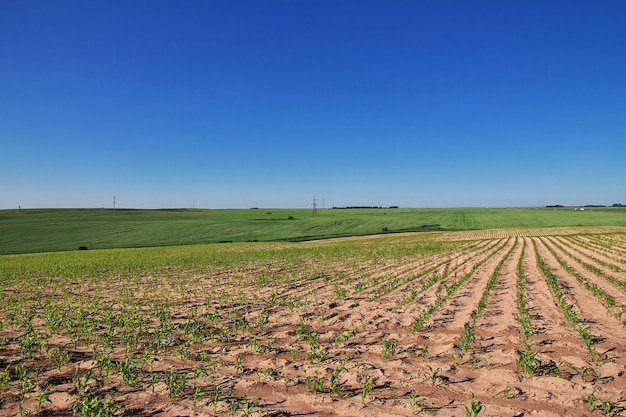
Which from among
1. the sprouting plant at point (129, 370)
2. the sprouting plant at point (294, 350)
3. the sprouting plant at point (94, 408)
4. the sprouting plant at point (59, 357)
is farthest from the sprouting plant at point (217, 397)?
the sprouting plant at point (59, 357)

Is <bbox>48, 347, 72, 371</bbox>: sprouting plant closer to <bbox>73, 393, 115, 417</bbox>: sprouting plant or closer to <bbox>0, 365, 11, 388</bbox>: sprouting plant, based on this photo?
<bbox>0, 365, 11, 388</bbox>: sprouting plant

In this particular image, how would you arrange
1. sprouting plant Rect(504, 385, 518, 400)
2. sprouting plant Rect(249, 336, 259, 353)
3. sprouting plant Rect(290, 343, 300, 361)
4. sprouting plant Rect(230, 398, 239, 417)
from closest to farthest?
sprouting plant Rect(230, 398, 239, 417) → sprouting plant Rect(504, 385, 518, 400) → sprouting plant Rect(290, 343, 300, 361) → sprouting plant Rect(249, 336, 259, 353)

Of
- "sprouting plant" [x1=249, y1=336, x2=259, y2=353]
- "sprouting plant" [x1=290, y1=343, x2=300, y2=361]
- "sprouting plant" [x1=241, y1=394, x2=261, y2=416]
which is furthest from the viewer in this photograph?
"sprouting plant" [x1=249, y1=336, x2=259, y2=353]

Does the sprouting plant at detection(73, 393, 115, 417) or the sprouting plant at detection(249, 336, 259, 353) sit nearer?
the sprouting plant at detection(73, 393, 115, 417)

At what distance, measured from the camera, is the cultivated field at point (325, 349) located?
572 cm

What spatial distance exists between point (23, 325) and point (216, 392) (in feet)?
28.1

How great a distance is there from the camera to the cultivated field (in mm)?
5719

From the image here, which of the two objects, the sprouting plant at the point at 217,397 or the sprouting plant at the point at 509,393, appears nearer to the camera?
the sprouting plant at the point at 217,397

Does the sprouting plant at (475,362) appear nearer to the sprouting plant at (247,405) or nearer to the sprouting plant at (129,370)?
the sprouting plant at (247,405)

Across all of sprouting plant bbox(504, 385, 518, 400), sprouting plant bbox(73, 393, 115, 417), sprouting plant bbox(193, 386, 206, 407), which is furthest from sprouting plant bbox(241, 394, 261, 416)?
sprouting plant bbox(504, 385, 518, 400)

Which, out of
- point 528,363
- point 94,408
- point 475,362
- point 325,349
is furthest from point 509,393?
point 94,408

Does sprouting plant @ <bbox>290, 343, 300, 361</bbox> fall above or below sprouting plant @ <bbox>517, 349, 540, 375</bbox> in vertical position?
below

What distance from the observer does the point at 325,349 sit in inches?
323

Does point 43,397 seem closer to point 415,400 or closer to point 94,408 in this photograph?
point 94,408
